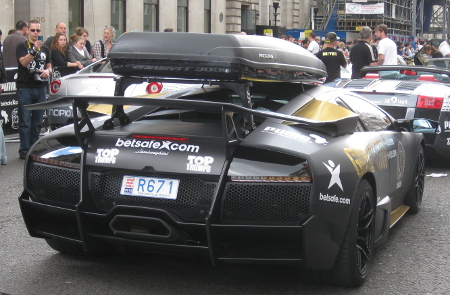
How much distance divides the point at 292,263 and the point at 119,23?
90.0 feet

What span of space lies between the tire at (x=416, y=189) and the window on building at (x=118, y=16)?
24.1 meters

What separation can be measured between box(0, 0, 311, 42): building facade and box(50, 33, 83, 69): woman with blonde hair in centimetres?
1106

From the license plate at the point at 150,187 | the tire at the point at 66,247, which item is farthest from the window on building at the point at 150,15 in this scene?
the license plate at the point at 150,187

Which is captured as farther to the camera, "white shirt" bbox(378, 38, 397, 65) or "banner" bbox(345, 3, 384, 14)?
"banner" bbox(345, 3, 384, 14)

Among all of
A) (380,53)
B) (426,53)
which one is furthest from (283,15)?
(380,53)

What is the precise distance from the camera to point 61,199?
492 cm

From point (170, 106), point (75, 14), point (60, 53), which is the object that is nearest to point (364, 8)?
point (75, 14)

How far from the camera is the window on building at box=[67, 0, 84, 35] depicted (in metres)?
27.6

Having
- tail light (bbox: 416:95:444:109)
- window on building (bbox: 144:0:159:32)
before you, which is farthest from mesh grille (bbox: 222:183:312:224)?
window on building (bbox: 144:0:159:32)

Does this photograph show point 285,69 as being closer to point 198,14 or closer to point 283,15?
point 198,14

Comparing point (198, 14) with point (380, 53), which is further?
point (198, 14)

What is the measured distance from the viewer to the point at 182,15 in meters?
36.6

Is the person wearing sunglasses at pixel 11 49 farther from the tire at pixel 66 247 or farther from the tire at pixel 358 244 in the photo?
the tire at pixel 358 244

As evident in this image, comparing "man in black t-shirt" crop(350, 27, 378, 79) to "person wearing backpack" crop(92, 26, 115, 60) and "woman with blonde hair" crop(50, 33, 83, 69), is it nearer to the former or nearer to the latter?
"person wearing backpack" crop(92, 26, 115, 60)
